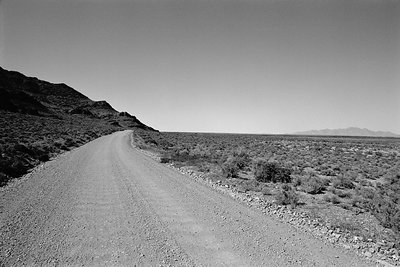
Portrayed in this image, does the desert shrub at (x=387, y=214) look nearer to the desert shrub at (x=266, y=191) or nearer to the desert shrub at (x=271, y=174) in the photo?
the desert shrub at (x=266, y=191)

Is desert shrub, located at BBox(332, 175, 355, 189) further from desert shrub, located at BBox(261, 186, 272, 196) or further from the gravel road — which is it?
the gravel road

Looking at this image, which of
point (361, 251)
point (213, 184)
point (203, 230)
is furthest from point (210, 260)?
point (213, 184)

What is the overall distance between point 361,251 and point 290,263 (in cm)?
220

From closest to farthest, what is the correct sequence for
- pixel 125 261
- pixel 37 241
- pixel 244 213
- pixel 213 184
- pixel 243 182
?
1. pixel 125 261
2. pixel 37 241
3. pixel 244 213
4. pixel 213 184
5. pixel 243 182

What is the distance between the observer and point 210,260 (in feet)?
16.6

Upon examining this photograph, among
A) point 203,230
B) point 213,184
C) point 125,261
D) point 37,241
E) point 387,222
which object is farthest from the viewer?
point 213,184

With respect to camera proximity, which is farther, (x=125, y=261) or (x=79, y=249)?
(x=79, y=249)

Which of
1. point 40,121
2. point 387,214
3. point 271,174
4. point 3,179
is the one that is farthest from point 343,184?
point 40,121

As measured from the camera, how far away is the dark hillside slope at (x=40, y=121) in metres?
17.9

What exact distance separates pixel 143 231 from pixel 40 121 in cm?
7080

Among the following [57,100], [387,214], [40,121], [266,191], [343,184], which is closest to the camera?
[387,214]

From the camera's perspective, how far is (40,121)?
6281 centimetres

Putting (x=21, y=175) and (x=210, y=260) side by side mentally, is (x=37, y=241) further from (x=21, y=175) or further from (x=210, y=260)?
(x=21, y=175)

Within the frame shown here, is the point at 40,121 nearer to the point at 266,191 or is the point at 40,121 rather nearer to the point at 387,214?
the point at 266,191
